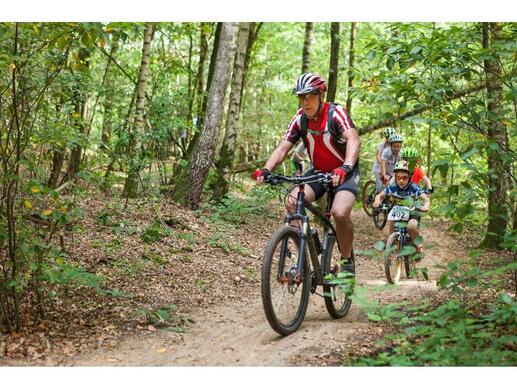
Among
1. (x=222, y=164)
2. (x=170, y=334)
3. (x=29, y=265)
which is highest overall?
(x=222, y=164)

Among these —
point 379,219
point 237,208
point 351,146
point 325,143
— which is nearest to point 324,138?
point 325,143

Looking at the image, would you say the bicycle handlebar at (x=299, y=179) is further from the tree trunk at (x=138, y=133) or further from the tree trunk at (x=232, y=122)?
the tree trunk at (x=232, y=122)

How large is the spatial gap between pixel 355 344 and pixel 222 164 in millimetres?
8731

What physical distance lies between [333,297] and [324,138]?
6.01ft

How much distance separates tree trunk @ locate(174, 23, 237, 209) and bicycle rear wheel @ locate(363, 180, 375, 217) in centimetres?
563

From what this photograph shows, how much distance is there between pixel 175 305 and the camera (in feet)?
22.5

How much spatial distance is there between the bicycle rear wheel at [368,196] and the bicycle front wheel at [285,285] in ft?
32.6

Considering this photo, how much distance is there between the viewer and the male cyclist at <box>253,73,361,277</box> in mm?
5863

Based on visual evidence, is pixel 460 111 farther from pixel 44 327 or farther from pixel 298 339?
pixel 44 327

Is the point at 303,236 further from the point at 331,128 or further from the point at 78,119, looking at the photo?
the point at 78,119

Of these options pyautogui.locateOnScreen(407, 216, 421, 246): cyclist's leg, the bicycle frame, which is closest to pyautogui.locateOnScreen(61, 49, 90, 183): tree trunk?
the bicycle frame

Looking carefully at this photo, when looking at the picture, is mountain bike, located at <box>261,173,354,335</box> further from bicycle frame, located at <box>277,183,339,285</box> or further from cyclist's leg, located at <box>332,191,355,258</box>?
cyclist's leg, located at <box>332,191,355,258</box>

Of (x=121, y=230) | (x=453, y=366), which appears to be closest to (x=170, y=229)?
(x=121, y=230)

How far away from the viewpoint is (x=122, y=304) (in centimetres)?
659
